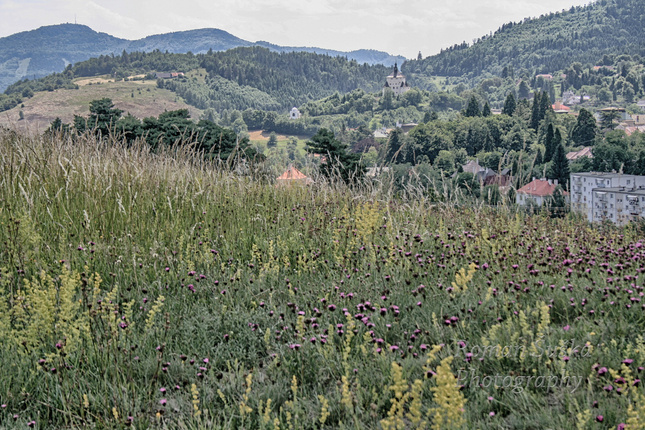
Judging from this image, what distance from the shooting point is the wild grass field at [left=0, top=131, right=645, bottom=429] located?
251 cm

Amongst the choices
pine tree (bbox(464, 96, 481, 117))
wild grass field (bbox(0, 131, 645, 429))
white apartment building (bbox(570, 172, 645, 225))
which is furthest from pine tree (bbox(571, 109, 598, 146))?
wild grass field (bbox(0, 131, 645, 429))

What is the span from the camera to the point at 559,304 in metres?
3.33

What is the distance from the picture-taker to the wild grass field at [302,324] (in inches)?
98.7

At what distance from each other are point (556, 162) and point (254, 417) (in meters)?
81.5

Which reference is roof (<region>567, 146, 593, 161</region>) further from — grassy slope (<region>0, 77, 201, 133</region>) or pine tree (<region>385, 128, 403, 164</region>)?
grassy slope (<region>0, 77, 201, 133</region>)

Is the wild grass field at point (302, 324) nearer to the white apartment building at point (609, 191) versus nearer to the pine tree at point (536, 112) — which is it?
the white apartment building at point (609, 191)

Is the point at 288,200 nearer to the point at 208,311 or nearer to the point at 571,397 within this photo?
the point at 208,311

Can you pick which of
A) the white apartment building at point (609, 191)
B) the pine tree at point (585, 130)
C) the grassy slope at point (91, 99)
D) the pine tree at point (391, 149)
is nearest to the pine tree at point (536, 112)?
the pine tree at point (585, 130)

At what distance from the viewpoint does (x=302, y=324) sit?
9.65ft

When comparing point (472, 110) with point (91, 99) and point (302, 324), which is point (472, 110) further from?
point (302, 324)

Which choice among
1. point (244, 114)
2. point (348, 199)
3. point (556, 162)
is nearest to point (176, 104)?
point (244, 114)

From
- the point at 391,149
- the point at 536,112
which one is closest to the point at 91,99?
the point at 391,149

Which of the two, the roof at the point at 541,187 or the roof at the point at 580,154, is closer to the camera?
the roof at the point at 541,187

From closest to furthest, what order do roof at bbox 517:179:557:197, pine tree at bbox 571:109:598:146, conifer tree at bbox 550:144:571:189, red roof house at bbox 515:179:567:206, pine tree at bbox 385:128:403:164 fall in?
1. red roof house at bbox 515:179:567:206
2. pine tree at bbox 385:128:403:164
3. roof at bbox 517:179:557:197
4. conifer tree at bbox 550:144:571:189
5. pine tree at bbox 571:109:598:146
